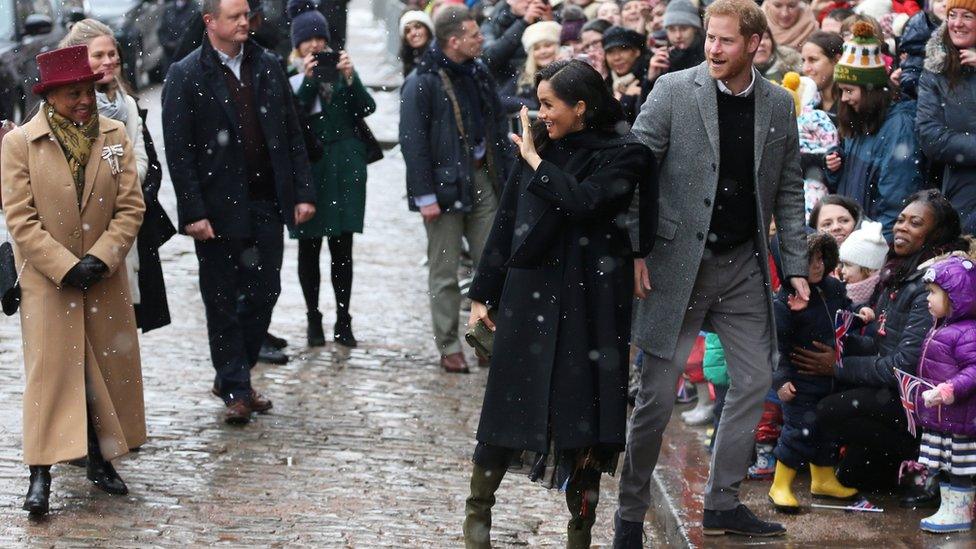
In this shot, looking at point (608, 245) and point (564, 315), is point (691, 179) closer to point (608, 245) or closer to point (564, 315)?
point (608, 245)

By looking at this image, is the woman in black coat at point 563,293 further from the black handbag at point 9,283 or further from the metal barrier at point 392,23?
the metal barrier at point 392,23

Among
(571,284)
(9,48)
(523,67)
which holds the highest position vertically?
(571,284)

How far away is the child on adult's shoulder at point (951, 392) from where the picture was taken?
21.9 feet

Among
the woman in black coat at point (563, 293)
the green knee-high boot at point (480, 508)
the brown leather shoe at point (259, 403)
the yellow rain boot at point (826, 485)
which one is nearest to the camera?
the woman in black coat at point (563, 293)

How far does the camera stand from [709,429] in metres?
8.82

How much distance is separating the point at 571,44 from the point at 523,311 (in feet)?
23.8

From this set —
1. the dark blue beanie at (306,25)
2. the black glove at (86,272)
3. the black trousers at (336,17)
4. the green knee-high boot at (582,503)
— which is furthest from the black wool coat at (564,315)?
the black trousers at (336,17)

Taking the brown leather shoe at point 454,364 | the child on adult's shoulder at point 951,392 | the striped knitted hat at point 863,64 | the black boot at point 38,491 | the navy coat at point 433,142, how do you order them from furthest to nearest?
the brown leather shoe at point 454,364 → the navy coat at point 433,142 → the striped knitted hat at point 863,64 → the black boot at point 38,491 → the child on adult's shoulder at point 951,392

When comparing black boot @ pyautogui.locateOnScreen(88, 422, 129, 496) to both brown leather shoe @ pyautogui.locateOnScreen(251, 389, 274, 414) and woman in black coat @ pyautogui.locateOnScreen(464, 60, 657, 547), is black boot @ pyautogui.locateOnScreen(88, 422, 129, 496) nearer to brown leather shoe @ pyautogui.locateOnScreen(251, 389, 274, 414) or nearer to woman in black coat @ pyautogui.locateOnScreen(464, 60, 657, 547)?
brown leather shoe @ pyautogui.locateOnScreen(251, 389, 274, 414)

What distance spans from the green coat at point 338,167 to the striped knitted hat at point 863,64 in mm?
3486

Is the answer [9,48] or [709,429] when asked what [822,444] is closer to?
[709,429]

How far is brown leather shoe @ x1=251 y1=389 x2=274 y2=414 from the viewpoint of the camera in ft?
29.6

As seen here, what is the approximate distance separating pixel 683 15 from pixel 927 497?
14.7 ft


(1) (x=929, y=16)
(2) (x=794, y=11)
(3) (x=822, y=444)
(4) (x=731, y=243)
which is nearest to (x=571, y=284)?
(4) (x=731, y=243)
